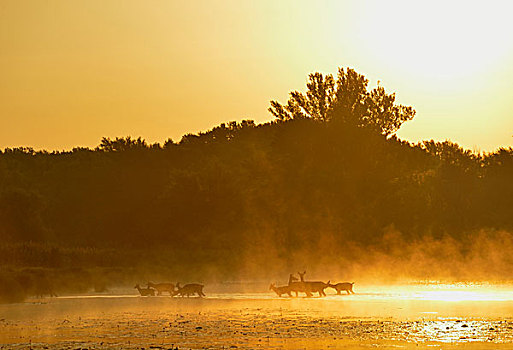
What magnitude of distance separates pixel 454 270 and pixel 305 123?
26.0 meters

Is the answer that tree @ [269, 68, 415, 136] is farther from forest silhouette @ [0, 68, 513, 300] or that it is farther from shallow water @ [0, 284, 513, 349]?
shallow water @ [0, 284, 513, 349]

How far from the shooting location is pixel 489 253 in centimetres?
8781

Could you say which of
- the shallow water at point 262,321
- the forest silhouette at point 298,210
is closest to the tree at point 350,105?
the forest silhouette at point 298,210

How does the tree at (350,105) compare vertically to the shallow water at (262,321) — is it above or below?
above

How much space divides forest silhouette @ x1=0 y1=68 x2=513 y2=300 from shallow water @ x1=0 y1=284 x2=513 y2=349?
24.3m

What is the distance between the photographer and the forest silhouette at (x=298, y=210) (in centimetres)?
8244

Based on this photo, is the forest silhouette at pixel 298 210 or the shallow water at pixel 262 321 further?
the forest silhouette at pixel 298 210

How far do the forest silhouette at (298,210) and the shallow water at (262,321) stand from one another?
Answer: 24.3m

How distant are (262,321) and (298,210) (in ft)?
184

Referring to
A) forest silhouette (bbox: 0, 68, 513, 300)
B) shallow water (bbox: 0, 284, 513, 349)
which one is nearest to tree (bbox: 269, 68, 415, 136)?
forest silhouette (bbox: 0, 68, 513, 300)

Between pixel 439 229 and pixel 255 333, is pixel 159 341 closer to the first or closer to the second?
pixel 255 333

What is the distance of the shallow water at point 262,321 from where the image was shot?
31031 millimetres

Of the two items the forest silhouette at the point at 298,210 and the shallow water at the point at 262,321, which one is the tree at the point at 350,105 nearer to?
the forest silhouette at the point at 298,210

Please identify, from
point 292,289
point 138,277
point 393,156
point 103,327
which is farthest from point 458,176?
point 103,327
